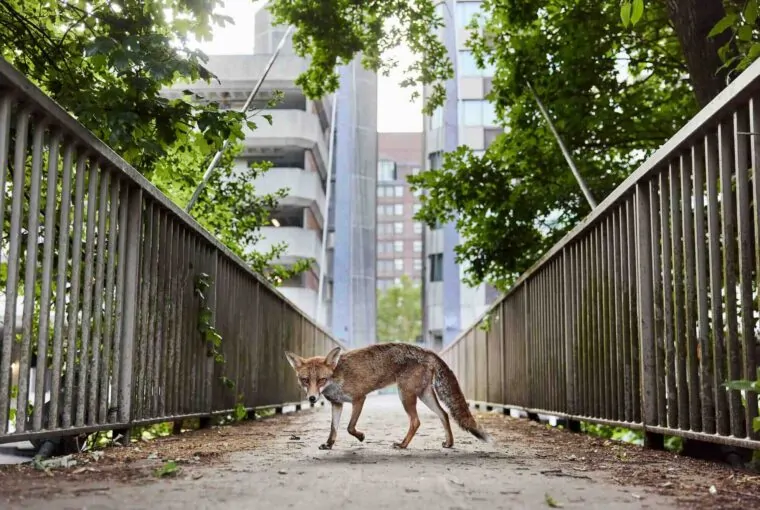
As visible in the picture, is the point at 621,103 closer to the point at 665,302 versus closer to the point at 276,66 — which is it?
the point at 665,302

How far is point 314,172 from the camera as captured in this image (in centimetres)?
4866

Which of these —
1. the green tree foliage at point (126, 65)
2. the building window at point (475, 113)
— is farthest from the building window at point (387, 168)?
the green tree foliage at point (126, 65)

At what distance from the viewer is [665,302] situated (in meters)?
5.71

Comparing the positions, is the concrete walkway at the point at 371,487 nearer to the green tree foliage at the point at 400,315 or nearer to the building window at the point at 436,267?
the building window at the point at 436,267

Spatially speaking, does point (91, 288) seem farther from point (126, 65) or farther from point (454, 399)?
point (454, 399)

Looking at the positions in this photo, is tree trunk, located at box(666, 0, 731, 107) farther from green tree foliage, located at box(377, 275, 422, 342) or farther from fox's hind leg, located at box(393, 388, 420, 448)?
green tree foliage, located at box(377, 275, 422, 342)

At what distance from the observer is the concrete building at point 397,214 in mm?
137625

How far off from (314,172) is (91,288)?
43469 millimetres

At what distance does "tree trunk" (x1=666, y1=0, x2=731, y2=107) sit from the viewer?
8500 mm

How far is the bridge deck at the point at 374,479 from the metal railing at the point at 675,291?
379mm

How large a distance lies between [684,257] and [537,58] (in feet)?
30.9

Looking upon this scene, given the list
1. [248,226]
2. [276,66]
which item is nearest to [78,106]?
[248,226]

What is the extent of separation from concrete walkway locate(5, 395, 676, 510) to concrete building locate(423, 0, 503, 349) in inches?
1316

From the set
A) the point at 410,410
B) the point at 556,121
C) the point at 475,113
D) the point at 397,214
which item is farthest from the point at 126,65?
the point at 397,214
